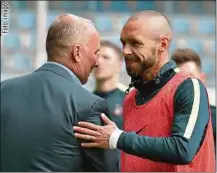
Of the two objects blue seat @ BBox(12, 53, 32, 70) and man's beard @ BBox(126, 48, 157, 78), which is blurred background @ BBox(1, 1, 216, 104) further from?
man's beard @ BBox(126, 48, 157, 78)

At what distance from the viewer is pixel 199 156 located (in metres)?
2.10

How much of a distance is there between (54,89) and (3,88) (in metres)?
0.19

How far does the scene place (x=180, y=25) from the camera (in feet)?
20.9

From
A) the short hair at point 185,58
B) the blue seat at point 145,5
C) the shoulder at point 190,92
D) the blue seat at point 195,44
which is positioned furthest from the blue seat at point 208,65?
the shoulder at point 190,92

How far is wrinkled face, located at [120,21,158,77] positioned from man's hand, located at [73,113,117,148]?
0.29 metres

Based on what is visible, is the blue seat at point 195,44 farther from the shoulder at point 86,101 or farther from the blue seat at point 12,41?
the shoulder at point 86,101

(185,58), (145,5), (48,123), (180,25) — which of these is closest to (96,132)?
(48,123)

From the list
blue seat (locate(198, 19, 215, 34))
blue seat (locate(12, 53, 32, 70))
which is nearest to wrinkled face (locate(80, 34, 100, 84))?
blue seat (locate(12, 53, 32, 70))

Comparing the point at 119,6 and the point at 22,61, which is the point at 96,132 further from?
the point at 119,6

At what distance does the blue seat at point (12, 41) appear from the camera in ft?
20.2

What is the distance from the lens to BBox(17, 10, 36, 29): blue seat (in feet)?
20.0

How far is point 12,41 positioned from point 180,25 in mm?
1827

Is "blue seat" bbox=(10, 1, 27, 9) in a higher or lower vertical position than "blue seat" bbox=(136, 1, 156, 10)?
lower

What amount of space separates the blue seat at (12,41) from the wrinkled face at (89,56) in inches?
163
